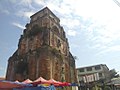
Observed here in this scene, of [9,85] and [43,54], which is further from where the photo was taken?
[43,54]

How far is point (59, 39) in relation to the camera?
26594 millimetres

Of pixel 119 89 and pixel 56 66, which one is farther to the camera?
pixel 119 89

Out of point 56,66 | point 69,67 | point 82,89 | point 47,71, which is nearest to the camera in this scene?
point 47,71

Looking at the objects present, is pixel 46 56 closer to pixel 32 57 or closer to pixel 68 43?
pixel 32 57

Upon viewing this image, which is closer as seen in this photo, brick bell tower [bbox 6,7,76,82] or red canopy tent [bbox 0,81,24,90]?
red canopy tent [bbox 0,81,24,90]

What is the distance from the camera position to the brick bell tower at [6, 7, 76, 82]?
70.8 feet

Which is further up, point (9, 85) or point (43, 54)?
point (43, 54)

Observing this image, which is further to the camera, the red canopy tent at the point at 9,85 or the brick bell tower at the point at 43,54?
the brick bell tower at the point at 43,54

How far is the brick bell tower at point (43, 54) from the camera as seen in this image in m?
21.6

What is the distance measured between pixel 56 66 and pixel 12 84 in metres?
11.5

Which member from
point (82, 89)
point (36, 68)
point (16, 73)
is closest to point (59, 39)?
point (36, 68)

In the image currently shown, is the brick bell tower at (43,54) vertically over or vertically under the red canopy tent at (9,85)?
over

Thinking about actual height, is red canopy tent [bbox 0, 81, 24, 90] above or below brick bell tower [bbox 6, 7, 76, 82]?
below

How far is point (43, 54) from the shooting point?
21.8 meters
